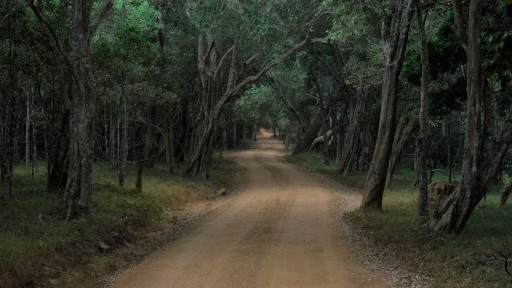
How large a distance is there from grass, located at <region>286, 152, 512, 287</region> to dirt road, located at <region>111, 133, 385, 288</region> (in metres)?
1.11

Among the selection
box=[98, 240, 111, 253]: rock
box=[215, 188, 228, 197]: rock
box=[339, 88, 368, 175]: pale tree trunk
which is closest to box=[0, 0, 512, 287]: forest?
→ box=[339, 88, 368, 175]: pale tree trunk

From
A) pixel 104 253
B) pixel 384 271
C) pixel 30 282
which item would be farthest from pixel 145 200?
pixel 384 271

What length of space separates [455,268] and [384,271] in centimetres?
140

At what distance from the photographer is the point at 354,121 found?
26500 millimetres

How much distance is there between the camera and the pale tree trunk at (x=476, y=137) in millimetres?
8523

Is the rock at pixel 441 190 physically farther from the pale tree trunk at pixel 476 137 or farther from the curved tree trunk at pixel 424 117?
the pale tree trunk at pixel 476 137

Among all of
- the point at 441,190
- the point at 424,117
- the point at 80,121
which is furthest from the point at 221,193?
the point at 424,117

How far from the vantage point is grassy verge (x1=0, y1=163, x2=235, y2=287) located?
7.34 meters

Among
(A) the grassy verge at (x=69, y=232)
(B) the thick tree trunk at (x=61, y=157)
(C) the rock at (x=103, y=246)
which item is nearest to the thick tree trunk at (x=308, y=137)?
(A) the grassy verge at (x=69, y=232)

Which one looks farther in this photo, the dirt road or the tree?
the tree

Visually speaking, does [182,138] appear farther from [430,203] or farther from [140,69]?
[430,203]

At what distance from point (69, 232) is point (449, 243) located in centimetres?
876

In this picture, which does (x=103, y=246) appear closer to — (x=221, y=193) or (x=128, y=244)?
(x=128, y=244)

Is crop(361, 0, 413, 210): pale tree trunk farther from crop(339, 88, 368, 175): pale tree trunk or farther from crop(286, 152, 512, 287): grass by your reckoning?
crop(339, 88, 368, 175): pale tree trunk
